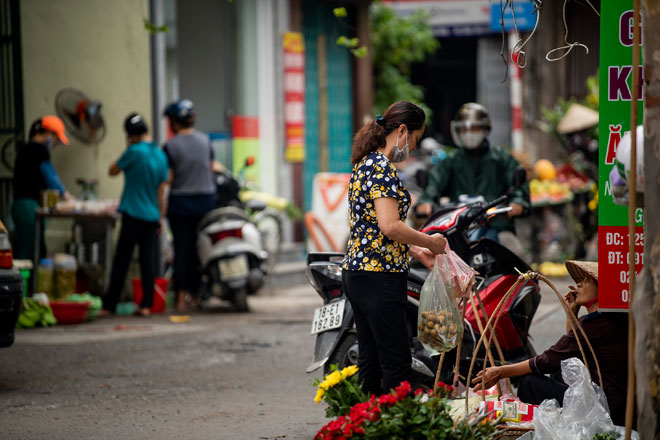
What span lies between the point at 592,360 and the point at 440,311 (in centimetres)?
79

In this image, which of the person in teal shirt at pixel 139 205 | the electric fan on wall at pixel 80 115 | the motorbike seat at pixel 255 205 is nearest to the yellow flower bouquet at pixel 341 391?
the person in teal shirt at pixel 139 205

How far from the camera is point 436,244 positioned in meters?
4.77

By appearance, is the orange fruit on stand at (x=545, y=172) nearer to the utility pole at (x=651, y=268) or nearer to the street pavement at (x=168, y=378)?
the street pavement at (x=168, y=378)

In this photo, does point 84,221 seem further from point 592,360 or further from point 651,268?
point 651,268

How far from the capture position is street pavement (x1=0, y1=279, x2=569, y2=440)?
5703 millimetres

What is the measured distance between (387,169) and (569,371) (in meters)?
1.29

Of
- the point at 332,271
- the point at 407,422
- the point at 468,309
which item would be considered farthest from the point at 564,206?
the point at 407,422

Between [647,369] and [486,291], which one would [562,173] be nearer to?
[486,291]

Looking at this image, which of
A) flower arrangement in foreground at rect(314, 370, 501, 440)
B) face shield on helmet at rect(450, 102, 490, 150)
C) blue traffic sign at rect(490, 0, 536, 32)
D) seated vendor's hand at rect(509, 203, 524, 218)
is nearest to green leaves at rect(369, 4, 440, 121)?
blue traffic sign at rect(490, 0, 536, 32)

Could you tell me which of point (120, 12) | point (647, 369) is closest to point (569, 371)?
point (647, 369)

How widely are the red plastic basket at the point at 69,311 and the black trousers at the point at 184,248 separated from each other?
115 centimetres

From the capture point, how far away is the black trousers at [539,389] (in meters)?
4.84

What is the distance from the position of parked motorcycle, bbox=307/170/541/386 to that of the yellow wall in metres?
5.43

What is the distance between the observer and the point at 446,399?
465 cm
